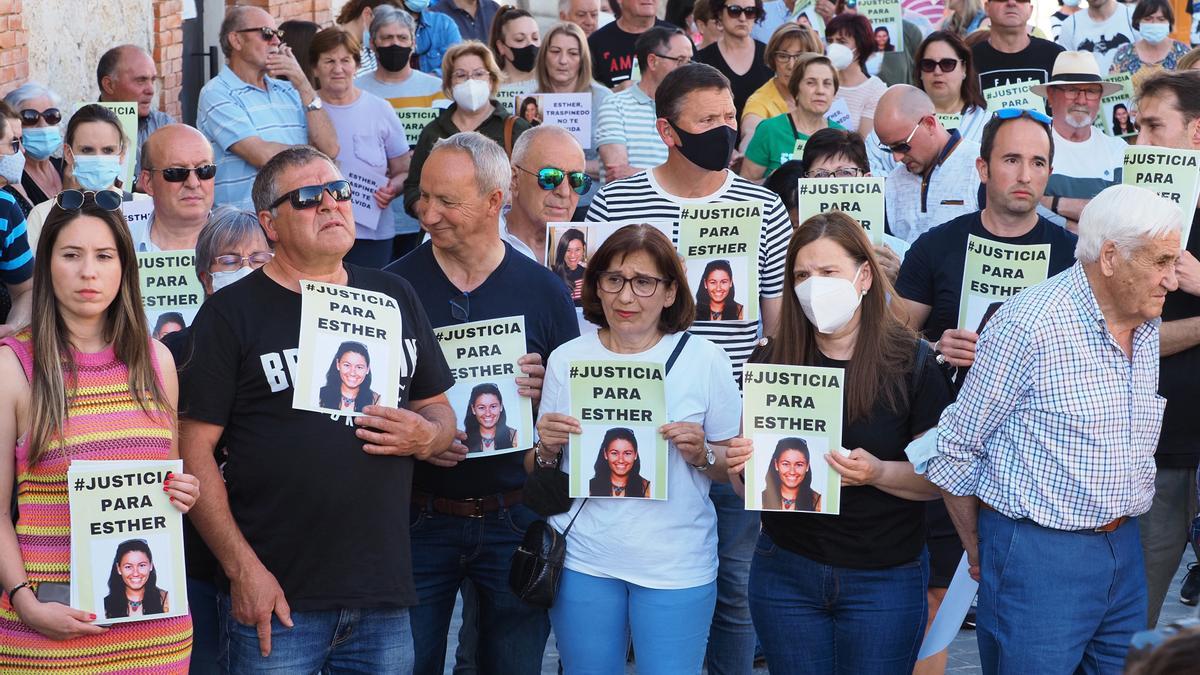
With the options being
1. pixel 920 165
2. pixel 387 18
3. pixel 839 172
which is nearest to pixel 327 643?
pixel 839 172

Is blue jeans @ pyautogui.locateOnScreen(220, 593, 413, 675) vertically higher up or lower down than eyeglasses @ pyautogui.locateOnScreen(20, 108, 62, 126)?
lower down

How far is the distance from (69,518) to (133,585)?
0.23 m

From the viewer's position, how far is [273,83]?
8766mm

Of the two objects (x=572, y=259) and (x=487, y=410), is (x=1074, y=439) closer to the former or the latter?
(x=487, y=410)

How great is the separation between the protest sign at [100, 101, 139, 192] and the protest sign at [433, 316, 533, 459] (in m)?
2.77

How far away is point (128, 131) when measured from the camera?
23.7 feet

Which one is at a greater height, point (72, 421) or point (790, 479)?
point (72, 421)

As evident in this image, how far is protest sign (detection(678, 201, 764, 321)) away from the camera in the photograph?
539 cm

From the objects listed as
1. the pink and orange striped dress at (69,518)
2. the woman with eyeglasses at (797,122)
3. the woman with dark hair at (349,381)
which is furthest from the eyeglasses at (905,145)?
the pink and orange striped dress at (69,518)

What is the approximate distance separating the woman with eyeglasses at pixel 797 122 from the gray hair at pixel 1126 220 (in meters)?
3.97

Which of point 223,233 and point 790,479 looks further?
point 223,233

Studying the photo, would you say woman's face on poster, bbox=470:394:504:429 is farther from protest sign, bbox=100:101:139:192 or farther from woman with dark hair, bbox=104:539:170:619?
protest sign, bbox=100:101:139:192

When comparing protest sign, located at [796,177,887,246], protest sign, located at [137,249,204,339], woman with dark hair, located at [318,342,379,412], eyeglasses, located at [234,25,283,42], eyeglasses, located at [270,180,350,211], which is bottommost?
woman with dark hair, located at [318,342,379,412]

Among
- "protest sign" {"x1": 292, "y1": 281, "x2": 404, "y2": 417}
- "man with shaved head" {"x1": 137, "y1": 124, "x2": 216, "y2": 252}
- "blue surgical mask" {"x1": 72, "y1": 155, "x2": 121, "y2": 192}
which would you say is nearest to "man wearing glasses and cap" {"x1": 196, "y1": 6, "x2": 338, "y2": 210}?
"blue surgical mask" {"x1": 72, "y1": 155, "x2": 121, "y2": 192}
